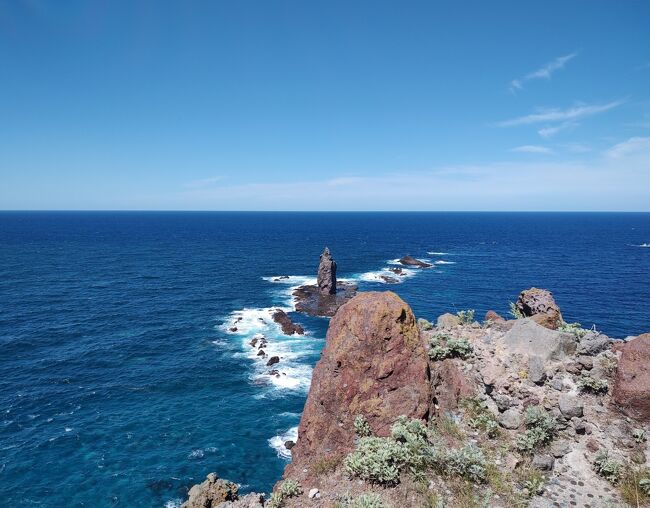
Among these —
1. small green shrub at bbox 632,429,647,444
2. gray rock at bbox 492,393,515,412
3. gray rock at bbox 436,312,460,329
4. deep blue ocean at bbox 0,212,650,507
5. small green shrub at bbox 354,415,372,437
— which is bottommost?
deep blue ocean at bbox 0,212,650,507

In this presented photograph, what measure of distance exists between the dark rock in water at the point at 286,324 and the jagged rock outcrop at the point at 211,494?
123ft

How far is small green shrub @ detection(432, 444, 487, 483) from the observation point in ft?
45.2

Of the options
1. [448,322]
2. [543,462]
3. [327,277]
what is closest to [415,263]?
[327,277]

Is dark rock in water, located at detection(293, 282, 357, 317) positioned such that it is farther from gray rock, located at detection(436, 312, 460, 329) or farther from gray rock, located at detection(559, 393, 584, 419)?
gray rock, located at detection(559, 393, 584, 419)

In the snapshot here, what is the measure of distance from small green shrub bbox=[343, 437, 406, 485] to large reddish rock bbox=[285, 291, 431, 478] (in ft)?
3.16

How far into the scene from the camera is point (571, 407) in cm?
1558

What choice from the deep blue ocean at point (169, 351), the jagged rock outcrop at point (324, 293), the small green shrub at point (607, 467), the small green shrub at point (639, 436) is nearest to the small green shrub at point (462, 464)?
the small green shrub at point (607, 467)

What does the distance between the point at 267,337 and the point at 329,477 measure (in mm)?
47053

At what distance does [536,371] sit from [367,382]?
776 cm

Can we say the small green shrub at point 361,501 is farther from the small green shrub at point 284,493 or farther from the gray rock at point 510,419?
the gray rock at point 510,419

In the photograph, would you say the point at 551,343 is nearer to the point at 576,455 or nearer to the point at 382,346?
the point at 576,455

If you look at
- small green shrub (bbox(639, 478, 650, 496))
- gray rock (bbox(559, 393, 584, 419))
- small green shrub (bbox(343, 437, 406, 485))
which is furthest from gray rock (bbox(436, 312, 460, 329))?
small green shrub (bbox(639, 478, 650, 496))

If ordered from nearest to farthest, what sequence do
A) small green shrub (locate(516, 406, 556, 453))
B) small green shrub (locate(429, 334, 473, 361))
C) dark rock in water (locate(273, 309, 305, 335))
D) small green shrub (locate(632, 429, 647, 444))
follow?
small green shrub (locate(632, 429, 647, 444)) → small green shrub (locate(516, 406, 556, 453)) → small green shrub (locate(429, 334, 473, 361)) → dark rock in water (locate(273, 309, 305, 335))

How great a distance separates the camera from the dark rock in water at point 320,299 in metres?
74.0
